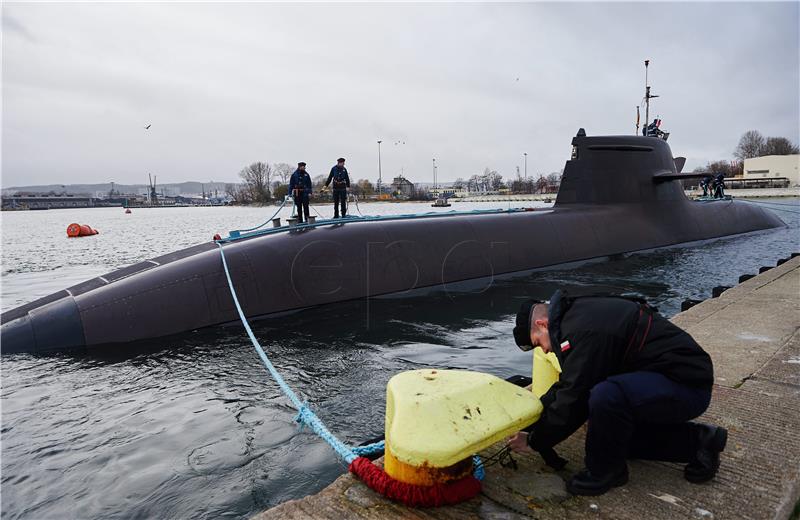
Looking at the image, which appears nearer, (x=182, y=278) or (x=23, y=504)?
(x=23, y=504)

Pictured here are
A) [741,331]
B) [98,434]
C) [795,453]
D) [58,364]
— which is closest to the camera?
[795,453]

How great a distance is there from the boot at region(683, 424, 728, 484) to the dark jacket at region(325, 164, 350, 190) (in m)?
12.0

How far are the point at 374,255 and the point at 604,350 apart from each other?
27.6ft

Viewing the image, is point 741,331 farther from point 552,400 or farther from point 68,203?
point 68,203

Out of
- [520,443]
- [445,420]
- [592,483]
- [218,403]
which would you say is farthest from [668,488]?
[218,403]

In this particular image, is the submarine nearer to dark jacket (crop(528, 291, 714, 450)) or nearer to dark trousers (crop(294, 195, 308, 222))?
dark trousers (crop(294, 195, 308, 222))

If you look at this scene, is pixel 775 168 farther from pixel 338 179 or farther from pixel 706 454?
pixel 706 454

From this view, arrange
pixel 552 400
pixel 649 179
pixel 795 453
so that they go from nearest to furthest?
pixel 552 400 < pixel 795 453 < pixel 649 179

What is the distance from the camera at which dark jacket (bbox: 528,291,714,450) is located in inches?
113

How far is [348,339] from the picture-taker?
835cm

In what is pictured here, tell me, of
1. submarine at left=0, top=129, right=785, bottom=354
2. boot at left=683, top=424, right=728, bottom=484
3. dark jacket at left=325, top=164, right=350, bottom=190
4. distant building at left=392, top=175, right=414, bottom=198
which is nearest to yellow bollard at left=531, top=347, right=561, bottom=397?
boot at left=683, top=424, right=728, bottom=484

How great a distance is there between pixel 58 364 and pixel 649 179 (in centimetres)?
1685

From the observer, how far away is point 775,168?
284 ft

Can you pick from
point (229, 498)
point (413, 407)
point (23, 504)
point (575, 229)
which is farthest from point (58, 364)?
point (575, 229)
